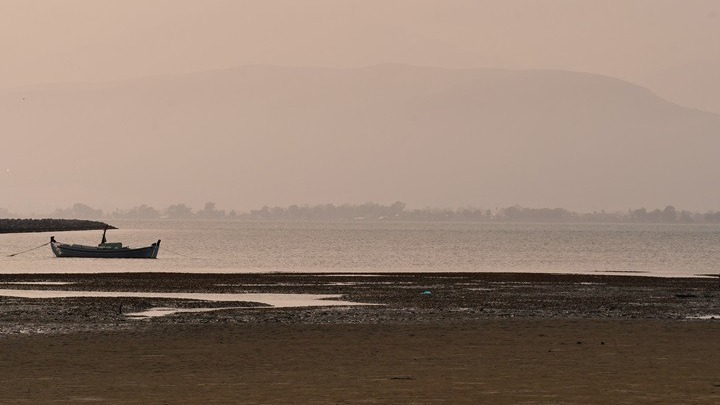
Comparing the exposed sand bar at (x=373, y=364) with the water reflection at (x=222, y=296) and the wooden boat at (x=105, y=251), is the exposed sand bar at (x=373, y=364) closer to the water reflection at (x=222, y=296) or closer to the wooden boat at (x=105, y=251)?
the water reflection at (x=222, y=296)

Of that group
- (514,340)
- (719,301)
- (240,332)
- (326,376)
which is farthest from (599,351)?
(719,301)

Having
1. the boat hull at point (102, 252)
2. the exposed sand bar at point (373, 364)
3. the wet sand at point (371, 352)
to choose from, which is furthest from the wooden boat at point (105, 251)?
the exposed sand bar at point (373, 364)

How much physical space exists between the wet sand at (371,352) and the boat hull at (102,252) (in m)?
68.3

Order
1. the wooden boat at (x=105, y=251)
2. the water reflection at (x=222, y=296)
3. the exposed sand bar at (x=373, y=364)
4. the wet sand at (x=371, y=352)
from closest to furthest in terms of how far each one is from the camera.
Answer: the exposed sand bar at (x=373, y=364)
the wet sand at (x=371, y=352)
the water reflection at (x=222, y=296)
the wooden boat at (x=105, y=251)

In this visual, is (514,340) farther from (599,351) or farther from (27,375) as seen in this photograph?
(27,375)

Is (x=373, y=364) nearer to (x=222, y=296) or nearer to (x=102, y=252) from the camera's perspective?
(x=222, y=296)

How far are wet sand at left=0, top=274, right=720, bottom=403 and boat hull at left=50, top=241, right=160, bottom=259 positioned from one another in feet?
224

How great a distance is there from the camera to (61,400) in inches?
835

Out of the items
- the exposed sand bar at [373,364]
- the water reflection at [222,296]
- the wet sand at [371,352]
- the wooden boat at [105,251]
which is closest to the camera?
the exposed sand bar at [373,364]

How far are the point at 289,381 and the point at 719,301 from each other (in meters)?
34.1

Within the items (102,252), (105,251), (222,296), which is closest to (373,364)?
(222,296)

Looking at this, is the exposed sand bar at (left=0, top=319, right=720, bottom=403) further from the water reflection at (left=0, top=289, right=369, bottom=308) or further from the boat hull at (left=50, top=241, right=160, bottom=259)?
the boat hull at (left=50, top=241, right=160, bottom=259)

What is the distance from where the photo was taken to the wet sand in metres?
22.2

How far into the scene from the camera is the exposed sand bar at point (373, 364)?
21844 millimetres
